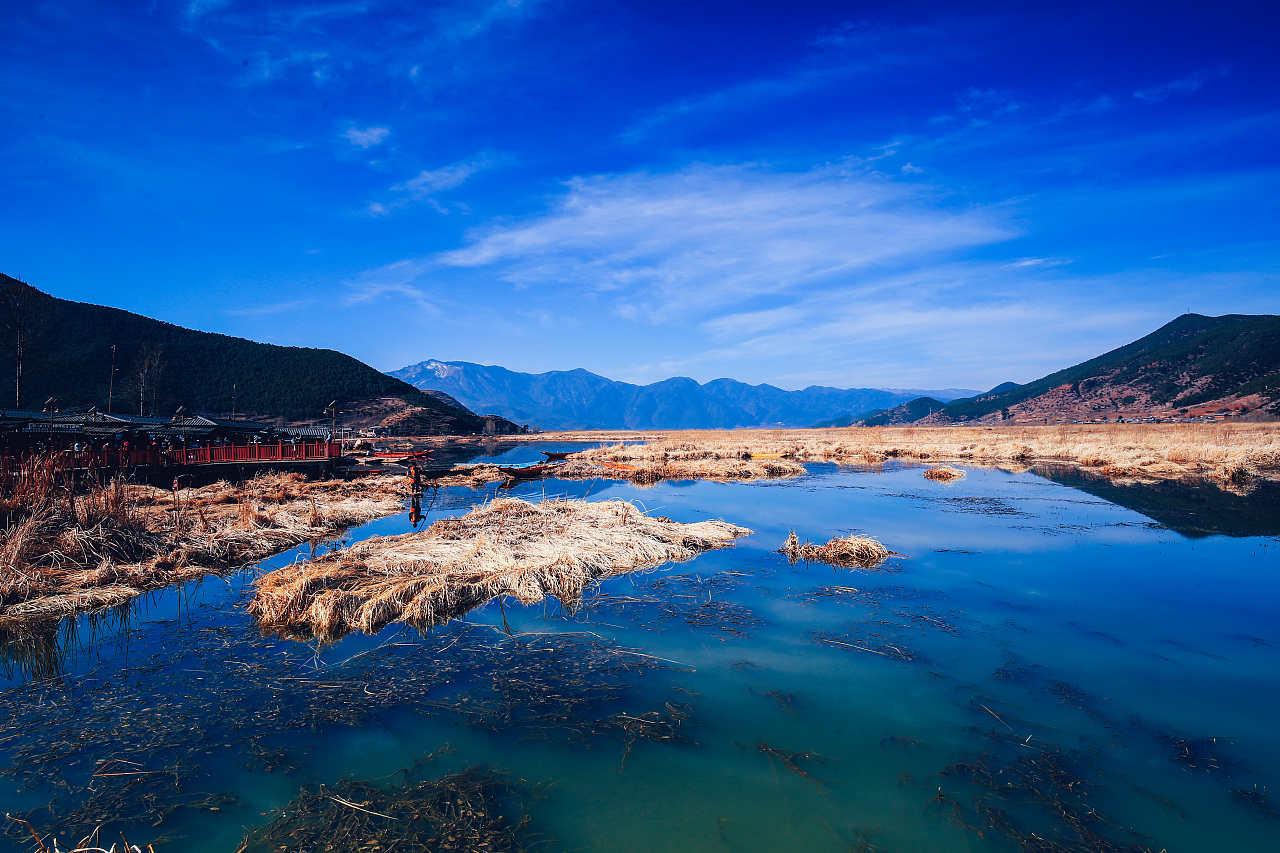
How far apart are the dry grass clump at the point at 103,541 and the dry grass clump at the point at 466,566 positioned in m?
2.90

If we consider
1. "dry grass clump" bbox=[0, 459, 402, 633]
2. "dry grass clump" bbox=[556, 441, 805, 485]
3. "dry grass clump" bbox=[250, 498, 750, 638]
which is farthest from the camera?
"dry grass clump" bbox=[556, 441, 805, 485]

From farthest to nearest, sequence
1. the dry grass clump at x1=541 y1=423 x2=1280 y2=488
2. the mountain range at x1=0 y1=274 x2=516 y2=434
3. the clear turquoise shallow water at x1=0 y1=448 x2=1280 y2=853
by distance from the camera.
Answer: the mountain range at x1=0 y1=274 x2=516 y2=434, the dry grass clump at x1=541 y1=423 x2=1280 y2=488, the clear turquoise shallow water at x1=0 y1=448 x2=1280 y2=853

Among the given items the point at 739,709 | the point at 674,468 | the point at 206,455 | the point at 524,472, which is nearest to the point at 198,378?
the point at 206,455

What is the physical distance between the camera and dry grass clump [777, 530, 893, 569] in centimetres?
1345

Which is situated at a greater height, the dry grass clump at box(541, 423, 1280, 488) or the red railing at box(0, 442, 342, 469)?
the red railing at box(0, 442, 342, 469)

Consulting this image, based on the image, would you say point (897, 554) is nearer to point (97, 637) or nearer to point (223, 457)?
point (97, 637)

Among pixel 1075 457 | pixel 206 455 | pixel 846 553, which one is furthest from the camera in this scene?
pixel 1075 457

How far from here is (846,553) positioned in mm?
13656

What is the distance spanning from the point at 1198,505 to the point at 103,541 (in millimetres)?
33466

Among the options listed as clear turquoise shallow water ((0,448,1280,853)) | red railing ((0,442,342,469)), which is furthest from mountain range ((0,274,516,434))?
clear turquoise shallow water ((0,448,1280,853))

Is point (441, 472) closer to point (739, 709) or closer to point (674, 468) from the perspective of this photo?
point (674, 468)

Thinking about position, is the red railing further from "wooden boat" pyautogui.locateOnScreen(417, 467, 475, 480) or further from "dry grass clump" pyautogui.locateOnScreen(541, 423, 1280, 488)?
"dry grass clump" pyautogui.locateOnScreen(541, 423, 1280, 488)

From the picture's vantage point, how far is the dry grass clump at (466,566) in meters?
9.55

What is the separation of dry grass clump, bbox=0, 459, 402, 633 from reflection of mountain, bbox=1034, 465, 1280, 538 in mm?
25954
